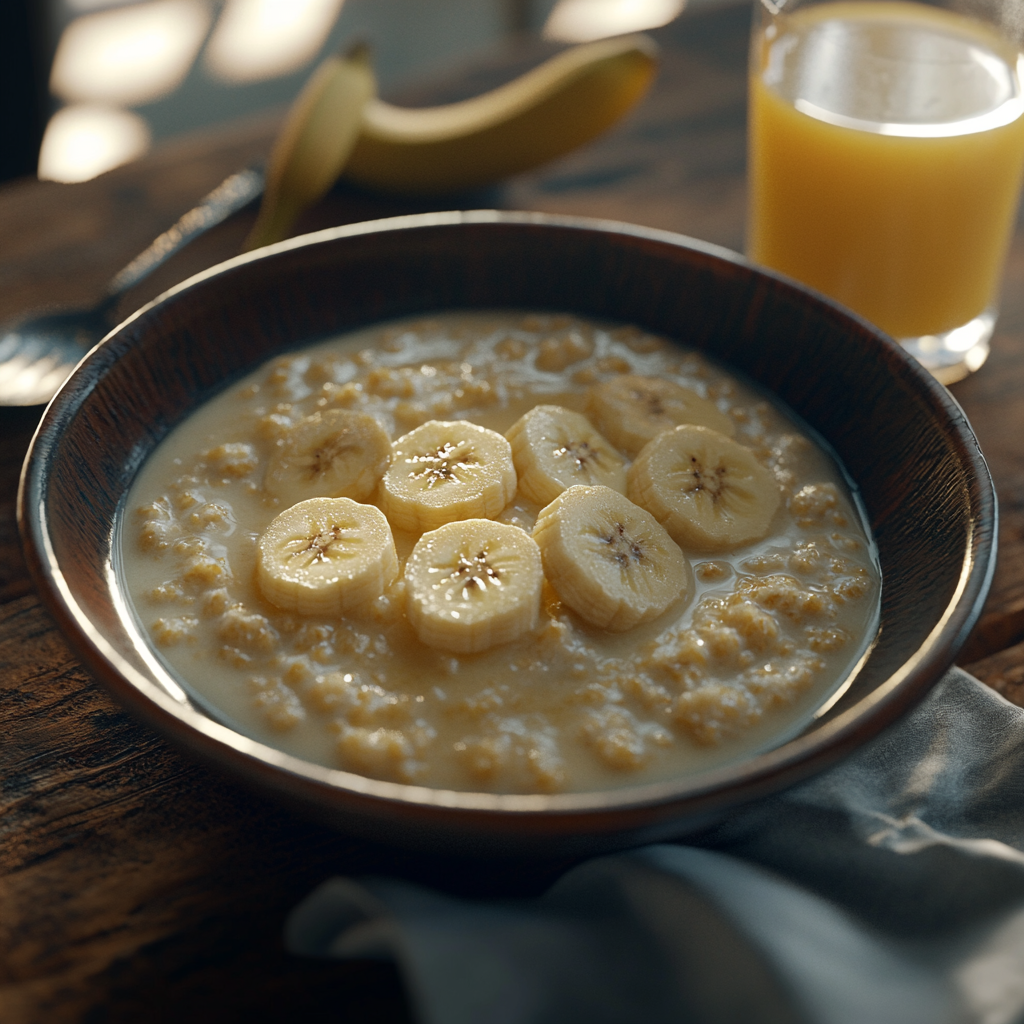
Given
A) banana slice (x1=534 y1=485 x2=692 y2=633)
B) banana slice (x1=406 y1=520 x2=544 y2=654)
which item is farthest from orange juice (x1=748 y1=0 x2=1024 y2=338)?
banana slice (x1=406 y1=520 x2=544 y2=654)

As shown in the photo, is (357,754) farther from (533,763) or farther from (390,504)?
(390,504)

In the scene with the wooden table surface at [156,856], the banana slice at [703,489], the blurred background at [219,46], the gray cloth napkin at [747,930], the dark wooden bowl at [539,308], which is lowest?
the blurred background at [219,46]

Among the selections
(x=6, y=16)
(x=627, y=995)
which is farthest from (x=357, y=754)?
(x=6, y=16)

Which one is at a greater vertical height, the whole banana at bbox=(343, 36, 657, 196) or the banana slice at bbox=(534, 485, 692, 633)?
the whole banana at bbox=(343, 36, 657, 196)

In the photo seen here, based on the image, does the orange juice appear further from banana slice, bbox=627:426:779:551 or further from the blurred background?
the blurred background

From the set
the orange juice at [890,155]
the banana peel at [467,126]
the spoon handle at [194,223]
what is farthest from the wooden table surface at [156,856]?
the banana peel at [467,126]

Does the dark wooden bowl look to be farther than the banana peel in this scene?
No

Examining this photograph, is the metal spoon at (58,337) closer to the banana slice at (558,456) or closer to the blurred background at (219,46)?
the banana slice at (558,456)
